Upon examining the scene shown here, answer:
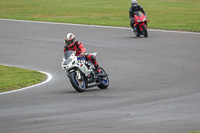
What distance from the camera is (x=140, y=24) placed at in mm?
26078

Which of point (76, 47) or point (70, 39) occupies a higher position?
point (70, 39)

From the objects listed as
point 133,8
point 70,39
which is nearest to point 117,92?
point 70,39

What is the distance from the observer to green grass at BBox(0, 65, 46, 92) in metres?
14.9

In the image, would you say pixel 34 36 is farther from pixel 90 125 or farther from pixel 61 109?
pixel 90 125

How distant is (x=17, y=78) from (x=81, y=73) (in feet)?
12.7

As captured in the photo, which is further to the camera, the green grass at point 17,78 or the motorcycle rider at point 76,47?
the green grass at point 17,78

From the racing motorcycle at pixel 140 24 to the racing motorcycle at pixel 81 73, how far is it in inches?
490

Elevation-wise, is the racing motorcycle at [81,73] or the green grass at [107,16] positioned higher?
the racing motorcycle at [81,73]

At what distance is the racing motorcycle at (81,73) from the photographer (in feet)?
42.3

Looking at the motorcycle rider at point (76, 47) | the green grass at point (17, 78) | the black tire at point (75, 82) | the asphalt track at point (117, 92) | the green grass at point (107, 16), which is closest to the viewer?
the asphalt track at point (117, 92)

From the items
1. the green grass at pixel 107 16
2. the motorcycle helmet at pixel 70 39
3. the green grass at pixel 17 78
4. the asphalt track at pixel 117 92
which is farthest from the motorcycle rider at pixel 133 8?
Result: the motorcycle helmet at pixel 70 39

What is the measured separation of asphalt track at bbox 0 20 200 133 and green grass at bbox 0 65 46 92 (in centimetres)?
A: 58

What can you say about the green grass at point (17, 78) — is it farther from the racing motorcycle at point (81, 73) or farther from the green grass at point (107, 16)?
the green grass at point (107, 16)

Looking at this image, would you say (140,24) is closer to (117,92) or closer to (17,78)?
(17,78)
